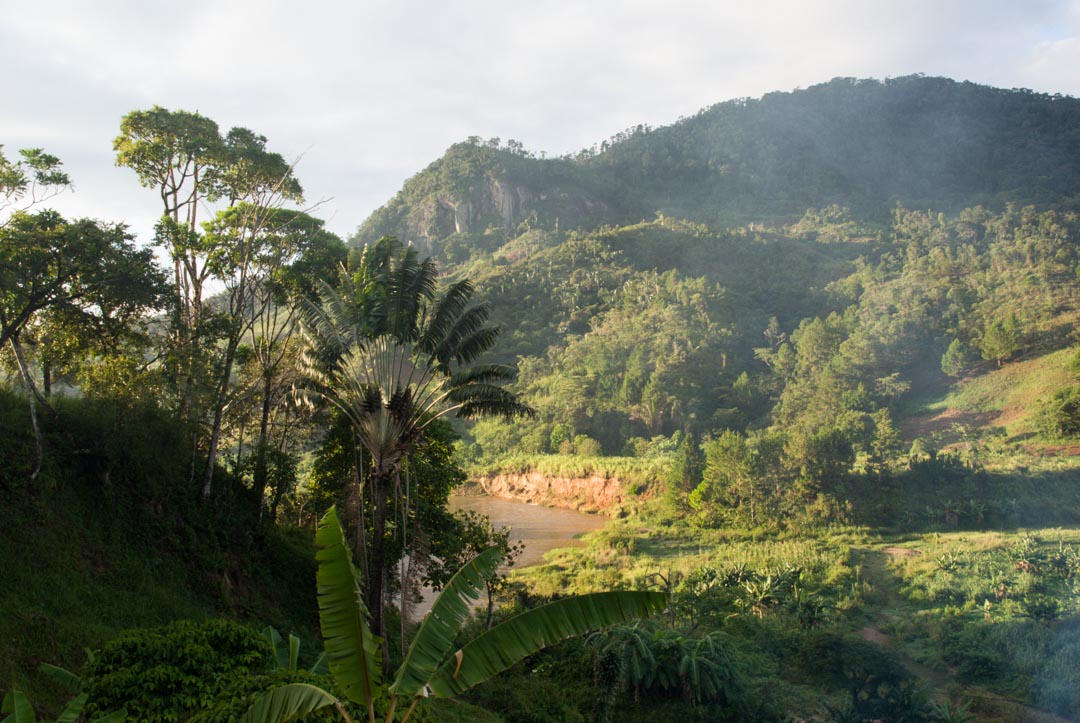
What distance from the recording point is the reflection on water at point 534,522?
27.3 meters

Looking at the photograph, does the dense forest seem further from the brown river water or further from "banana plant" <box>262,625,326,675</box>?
the brown river water

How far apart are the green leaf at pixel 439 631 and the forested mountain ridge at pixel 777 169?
10064cm

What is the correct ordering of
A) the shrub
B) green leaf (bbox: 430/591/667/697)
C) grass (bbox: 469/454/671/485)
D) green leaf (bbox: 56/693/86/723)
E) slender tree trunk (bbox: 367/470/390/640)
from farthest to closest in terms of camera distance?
grass (bbox: 469/454/671/485) < the shrub < slender tree trunk (bbox: 367/470/390/640) < green leaf (bbox: 56/693/86/723) < green leaf (bbox: 430/591/667/697)

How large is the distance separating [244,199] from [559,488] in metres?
28.3

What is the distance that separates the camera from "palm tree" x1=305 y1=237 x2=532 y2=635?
8.34 metres

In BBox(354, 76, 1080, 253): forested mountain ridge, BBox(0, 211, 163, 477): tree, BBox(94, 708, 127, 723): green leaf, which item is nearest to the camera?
BBox(94, 708, 127, 723): green leaf

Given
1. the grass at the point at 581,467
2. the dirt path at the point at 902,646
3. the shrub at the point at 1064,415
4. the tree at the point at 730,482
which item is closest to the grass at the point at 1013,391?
the shrub at the point at 1064,415

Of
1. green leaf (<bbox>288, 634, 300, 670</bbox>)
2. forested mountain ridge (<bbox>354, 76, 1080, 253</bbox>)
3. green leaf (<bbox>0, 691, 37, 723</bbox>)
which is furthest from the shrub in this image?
forested mountain ridge (<bbox>354, 76, 1080, 253</bbox>)

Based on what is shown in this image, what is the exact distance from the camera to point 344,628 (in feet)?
9.59

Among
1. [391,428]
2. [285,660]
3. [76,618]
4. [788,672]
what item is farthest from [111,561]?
[788,672]

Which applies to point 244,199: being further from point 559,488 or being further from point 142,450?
point 559,488

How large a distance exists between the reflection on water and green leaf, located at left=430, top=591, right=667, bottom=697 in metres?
Result: 22.0

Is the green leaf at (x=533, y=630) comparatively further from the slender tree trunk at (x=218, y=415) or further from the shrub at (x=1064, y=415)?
the shrub at (x=1064, y=415)

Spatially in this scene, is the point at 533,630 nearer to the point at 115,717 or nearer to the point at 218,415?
the point at 115,717
